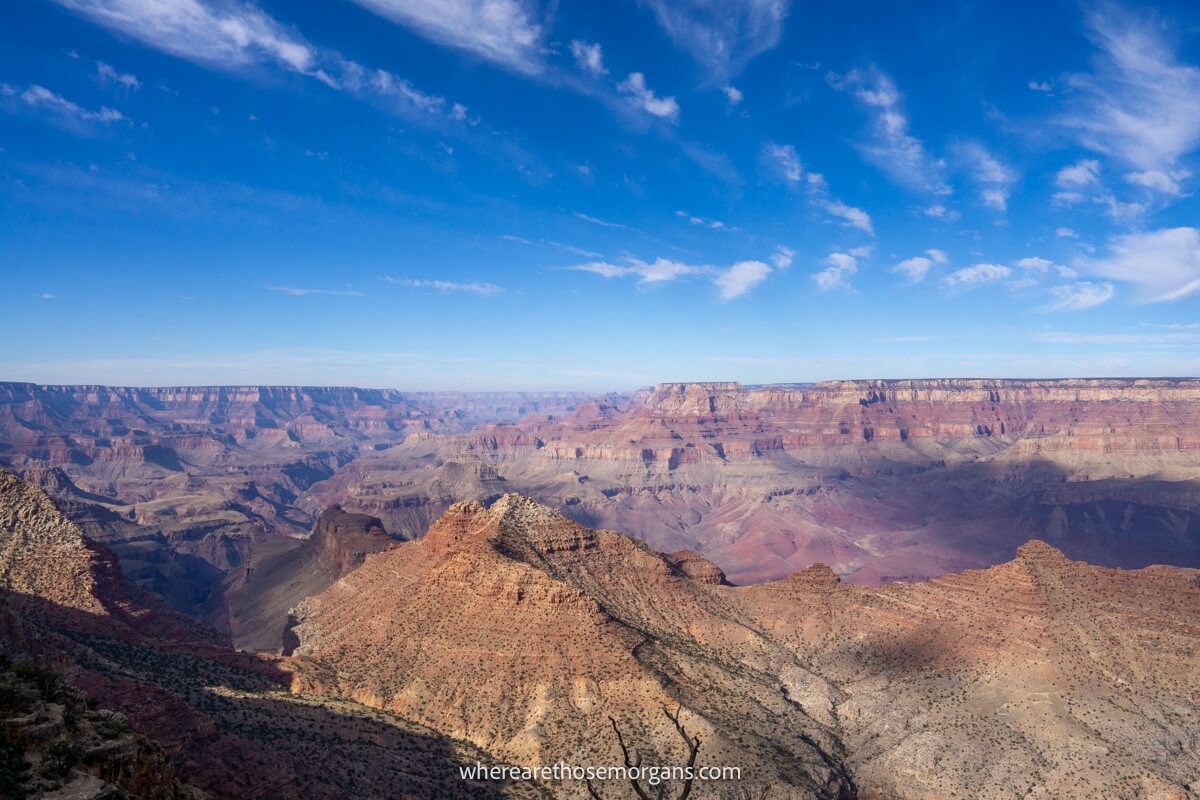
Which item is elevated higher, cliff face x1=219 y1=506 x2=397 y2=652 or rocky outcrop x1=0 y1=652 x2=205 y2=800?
rocky outcrop x1=0 y1=652 x2=205 y2=800

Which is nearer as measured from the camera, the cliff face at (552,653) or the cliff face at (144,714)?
the cliff face at (144,714)

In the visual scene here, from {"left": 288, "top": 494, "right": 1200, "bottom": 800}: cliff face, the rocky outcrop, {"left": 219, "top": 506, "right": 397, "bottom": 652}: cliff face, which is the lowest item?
{"left": 219, "top": 506, "right": 397, "bottom": 652}: cliff face

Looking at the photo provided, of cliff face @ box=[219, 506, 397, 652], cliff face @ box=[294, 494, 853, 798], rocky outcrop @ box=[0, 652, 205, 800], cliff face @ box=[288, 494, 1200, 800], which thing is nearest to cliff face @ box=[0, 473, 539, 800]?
rocky outcrop @ box=[0, 652, 205, 800]

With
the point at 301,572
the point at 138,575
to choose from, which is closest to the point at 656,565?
the point at 301,572

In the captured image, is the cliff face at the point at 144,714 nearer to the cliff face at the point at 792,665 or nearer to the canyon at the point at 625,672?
the canyon at the point at 625,672

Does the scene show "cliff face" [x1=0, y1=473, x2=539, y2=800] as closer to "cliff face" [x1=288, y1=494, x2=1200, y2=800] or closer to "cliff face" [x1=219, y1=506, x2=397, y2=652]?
"cliff face" [x1=288, y1=494, x2=1200, y2=800]

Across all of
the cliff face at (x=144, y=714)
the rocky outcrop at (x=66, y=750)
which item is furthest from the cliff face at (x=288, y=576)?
the rocky outcrop at (x=66, y=750)

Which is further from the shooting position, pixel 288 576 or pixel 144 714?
pixel 288 576

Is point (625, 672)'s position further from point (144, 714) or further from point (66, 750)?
point (66, 750)

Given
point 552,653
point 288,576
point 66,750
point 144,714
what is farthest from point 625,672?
point 288,576
